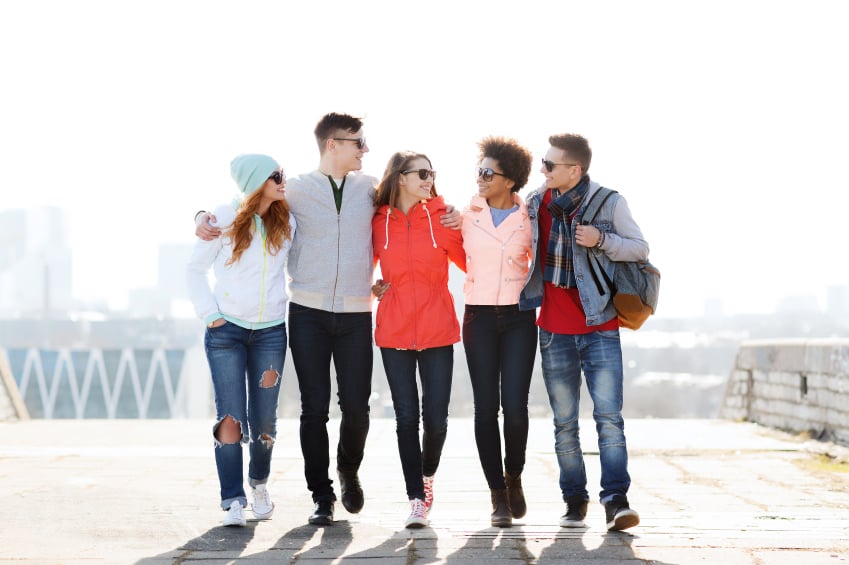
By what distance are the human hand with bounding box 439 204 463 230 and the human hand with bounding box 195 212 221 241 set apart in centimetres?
93

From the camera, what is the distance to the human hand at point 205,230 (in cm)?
439

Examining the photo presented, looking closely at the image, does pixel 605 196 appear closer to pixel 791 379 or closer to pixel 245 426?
pixel 245 426

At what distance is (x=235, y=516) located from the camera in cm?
432

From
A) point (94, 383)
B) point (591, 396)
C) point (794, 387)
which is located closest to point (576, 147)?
point (591, 396)

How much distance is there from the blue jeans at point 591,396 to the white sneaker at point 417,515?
62 centimetres

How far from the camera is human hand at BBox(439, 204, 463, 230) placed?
443cm

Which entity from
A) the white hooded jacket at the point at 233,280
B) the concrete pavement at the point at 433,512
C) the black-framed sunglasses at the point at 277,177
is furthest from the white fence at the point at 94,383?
the black-framed sunglasses at the point at 277,177

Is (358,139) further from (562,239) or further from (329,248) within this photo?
(562,239)

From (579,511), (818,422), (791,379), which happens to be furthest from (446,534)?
(791,379)

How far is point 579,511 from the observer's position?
14.5 feet

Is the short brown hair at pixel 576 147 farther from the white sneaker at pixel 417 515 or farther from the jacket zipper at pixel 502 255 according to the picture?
the white sneaker at pixel 417 515

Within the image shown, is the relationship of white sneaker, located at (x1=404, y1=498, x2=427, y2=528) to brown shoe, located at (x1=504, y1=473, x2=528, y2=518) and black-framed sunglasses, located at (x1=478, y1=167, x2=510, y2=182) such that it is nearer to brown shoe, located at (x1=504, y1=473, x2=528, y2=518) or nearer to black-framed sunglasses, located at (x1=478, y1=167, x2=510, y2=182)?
brown shoe, located at (x1=504, y1=473, x2=528, y2=518)

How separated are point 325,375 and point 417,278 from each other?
59 cm

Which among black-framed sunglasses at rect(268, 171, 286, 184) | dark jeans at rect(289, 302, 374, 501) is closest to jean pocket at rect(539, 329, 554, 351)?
dark jeans at rect(289, 302, 374, 501)
